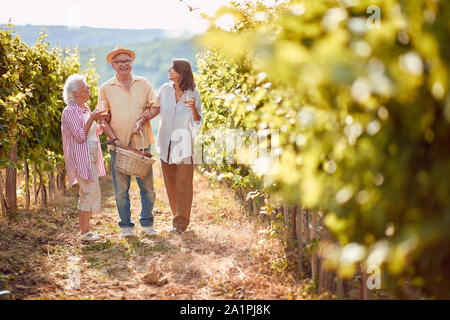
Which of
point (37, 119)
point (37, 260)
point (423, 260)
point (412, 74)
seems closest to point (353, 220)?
point (423, 260)

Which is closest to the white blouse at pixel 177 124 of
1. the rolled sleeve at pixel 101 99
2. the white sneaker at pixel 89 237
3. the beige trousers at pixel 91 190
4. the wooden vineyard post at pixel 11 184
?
the rolled sleeve at pixel 101 99

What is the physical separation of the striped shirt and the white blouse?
0.86 meters

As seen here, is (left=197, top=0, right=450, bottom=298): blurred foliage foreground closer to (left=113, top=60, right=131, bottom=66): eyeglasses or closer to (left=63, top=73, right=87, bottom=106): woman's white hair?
(left=63, top=73, right=87, bottom=106): woman's white hair

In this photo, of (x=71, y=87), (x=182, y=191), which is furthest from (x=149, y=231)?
(x=71, y=87)

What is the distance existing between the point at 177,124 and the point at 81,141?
104 centimetres

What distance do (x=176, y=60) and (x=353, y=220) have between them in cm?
364

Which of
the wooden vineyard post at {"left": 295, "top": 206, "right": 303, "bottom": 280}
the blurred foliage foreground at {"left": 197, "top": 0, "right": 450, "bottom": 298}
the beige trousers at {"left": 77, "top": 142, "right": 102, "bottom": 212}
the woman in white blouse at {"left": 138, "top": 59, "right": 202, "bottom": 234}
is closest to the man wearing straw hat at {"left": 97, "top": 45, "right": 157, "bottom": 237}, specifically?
the woman in white blouse at {"left": 138, "top": 59, "right": 202, "bottom": 234}

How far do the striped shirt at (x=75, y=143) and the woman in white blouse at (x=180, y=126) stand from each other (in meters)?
0.71

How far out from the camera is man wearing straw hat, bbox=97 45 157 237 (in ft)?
17.5

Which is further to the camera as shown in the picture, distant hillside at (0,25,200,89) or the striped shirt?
distant hillside at (0,25,200,89)

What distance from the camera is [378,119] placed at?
1.72 m

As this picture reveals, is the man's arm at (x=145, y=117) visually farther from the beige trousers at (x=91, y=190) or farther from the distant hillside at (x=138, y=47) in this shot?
the distant hillside at (x=138, y=47)
